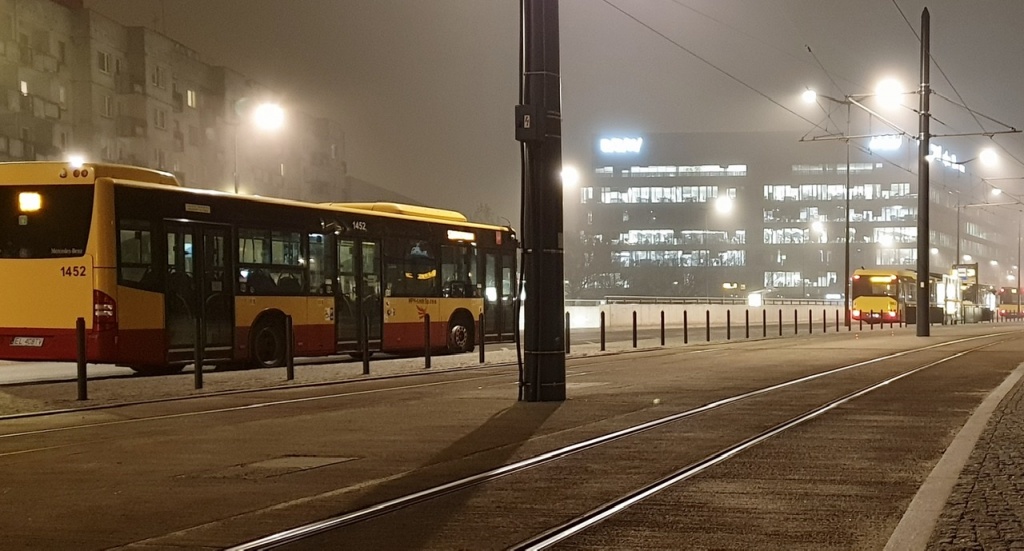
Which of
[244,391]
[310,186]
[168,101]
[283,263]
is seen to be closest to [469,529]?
[244,391]

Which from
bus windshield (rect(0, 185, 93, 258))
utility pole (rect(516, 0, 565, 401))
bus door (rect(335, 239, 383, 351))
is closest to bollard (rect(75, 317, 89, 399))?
bus windshield (rect(0, 185, 93, 258))

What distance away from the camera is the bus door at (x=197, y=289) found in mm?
19656

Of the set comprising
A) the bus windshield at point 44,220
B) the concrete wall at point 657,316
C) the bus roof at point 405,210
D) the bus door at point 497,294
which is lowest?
the concrete wall at point 657,316

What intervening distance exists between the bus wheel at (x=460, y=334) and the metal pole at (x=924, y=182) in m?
18.2

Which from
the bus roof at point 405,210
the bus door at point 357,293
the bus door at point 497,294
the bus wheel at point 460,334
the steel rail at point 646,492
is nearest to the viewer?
the steel rail at point 646,492

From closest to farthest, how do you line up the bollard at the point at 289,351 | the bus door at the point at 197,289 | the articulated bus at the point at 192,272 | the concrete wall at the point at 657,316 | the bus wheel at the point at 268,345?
the articulated bus at the point at 192,272 < the bollard at the point at 289,351 < the bus door at the point at 197,289 < the bus wheel at the point at 268,345 < the concrete wall at the point at 657,316

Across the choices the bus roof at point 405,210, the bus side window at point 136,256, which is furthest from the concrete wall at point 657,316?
the bus side window at point 136,256

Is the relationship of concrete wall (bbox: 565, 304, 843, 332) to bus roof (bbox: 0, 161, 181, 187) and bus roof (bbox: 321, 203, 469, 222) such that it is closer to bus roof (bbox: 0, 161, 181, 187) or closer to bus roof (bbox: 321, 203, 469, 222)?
bus roof (bbox: 321, 203, 469, 222)

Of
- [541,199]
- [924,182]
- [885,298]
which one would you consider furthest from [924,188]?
[541,199]

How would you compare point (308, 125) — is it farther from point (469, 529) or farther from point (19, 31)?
point (469, 529)

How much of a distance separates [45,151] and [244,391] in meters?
58.4

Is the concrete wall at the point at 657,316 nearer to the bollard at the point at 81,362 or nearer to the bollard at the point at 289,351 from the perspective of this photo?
the bollard at the point at 289,351

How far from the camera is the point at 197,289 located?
20.1 meters

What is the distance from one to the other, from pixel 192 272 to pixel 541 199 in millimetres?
8398
